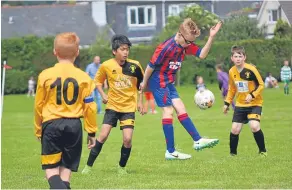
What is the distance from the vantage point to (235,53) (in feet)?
44.3

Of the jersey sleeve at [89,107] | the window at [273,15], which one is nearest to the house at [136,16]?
→ the window at [273,15]

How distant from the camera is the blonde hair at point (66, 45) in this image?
8602 millimetres

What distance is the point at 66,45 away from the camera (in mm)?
8602

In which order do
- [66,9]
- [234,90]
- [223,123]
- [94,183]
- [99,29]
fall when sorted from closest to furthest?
1. [94,183]
2. [234,90]
3. [223,123]
4. [99,29]
5. [66,9]

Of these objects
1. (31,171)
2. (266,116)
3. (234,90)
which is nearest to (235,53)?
(234,90)

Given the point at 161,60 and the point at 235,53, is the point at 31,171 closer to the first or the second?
the point at 161,60

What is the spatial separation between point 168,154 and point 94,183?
2588mm

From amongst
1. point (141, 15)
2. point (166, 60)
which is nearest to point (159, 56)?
point (166, 60)

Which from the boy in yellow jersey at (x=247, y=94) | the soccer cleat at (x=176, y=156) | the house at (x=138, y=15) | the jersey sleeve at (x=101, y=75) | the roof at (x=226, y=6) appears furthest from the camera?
the house at (x=138, y=15)

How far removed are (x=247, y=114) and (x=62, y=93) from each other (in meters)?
5.48

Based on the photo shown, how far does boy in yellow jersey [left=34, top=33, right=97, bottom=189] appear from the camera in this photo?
28.3 feet

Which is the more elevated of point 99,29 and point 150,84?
point 150,84

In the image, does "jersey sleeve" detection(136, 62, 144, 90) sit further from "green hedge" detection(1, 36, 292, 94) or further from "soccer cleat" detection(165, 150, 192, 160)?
"green hedge" detection(1, 36, 292, 94)

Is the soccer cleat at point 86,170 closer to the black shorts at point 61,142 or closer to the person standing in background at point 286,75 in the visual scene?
the black shorts at point 61,142
